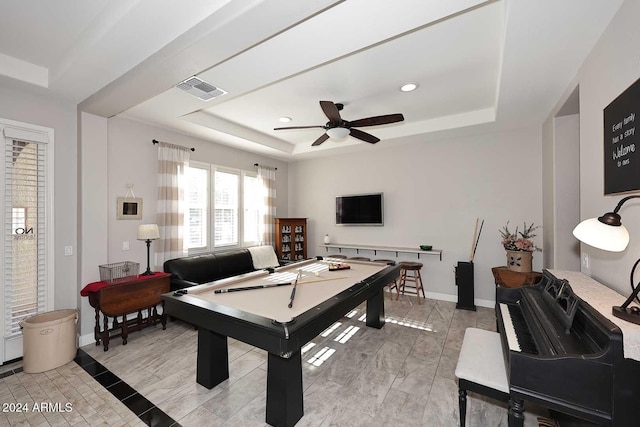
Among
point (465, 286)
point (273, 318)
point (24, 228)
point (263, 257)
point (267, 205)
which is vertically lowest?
point (465, 286)

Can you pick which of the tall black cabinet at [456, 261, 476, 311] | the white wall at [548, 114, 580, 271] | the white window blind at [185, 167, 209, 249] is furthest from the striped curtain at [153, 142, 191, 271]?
the white wall at [548, 114, 580, 271]

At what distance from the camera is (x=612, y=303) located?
57.1 inches

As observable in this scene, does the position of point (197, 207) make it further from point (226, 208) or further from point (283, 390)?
point (283, 390)

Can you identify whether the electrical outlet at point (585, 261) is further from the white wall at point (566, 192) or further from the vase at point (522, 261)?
→ the vase at point (522, 261)

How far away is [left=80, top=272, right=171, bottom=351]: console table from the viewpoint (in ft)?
9.82

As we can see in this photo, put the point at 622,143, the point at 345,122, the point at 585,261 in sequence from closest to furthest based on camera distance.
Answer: the point at 622,143 < the point at 585,261 < the point at 345,122

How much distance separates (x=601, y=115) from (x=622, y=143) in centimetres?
46

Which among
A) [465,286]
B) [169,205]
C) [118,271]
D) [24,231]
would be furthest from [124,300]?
[465,286]

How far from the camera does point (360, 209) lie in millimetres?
5434

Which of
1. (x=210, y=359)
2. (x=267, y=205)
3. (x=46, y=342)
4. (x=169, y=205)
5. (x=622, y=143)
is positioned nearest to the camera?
(x=622, y=143)

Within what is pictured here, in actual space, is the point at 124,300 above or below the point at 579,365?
below

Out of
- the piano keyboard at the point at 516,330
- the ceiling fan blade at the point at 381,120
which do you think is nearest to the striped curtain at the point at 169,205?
the ceiling fan blade at the point at 381,120

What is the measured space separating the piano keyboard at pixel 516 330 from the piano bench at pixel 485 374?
0.19 m

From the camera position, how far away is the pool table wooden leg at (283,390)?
1.86m
